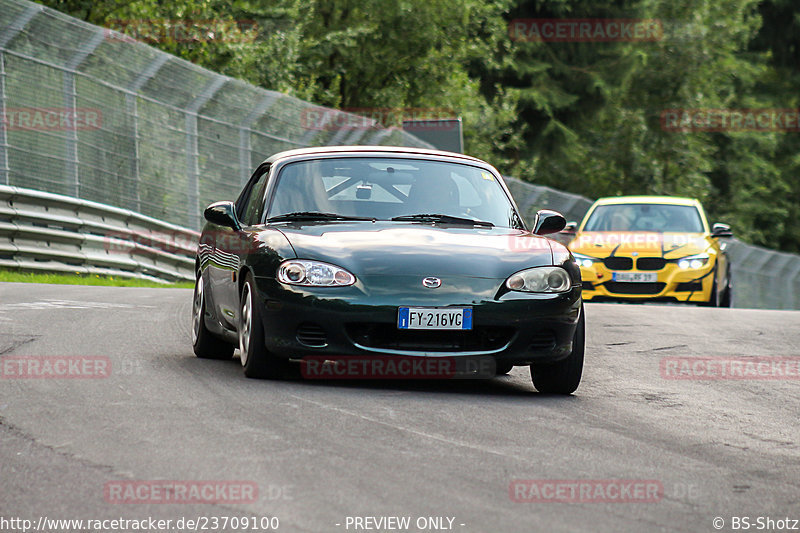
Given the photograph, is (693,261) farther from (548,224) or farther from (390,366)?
(390,366)

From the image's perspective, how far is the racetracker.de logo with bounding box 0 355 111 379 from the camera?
807cm

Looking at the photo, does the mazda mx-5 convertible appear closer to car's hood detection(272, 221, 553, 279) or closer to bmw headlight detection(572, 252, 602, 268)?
car's hood detection(272, 221, 553, 279)

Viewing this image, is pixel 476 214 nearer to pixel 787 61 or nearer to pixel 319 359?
pixel 319 359

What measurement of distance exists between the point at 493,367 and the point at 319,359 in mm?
992

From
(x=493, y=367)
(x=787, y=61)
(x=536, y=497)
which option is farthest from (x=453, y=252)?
(x=787, y=61)

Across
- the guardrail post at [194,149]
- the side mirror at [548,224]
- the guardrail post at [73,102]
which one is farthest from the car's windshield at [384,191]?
the guardrail post at [194,149]

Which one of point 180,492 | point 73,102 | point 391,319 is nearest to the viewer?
point 180,492

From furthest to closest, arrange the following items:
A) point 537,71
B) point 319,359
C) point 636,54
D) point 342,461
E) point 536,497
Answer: point 537,71 → point 636,54 → point 319,359 → point 342,461 → point 536,497

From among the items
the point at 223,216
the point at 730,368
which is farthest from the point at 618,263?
the point at 223,216

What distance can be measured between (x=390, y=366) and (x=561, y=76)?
42.1m

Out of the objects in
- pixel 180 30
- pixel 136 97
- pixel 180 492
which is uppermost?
pixel 180 30

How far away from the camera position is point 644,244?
59.2ft

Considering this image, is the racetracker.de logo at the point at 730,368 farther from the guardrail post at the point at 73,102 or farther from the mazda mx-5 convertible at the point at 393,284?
the guardrail post at the point at 73,102

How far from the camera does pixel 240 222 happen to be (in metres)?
9.79
